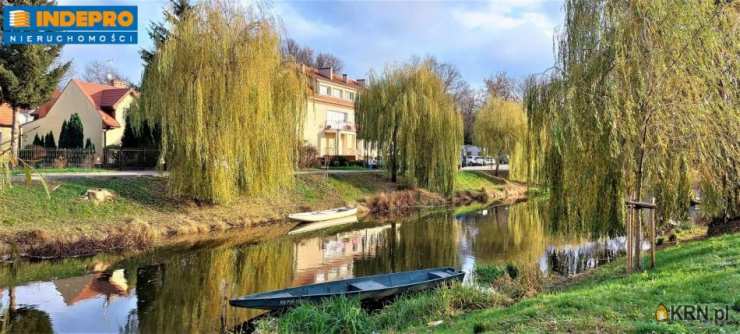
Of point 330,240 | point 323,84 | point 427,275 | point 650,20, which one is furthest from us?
point 323,84

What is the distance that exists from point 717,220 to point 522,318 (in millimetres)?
10205

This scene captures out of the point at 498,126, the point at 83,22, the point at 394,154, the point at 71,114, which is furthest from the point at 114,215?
the point at 498,126

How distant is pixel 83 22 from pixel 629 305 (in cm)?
1847

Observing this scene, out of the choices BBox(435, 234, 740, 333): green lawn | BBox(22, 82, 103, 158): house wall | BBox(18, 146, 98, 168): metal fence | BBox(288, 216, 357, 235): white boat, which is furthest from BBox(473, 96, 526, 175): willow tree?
BBox(435, 234, 740, 333): green lawn

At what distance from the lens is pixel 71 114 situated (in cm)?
3250

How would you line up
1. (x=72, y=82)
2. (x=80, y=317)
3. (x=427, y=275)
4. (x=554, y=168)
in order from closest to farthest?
(x=80, y=317) < (x=427, y=275) < (x=554, y=168) < (x=72, y=82)

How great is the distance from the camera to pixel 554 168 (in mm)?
12719

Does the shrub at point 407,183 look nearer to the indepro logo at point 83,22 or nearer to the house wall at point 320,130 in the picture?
the house wall at point 320,130

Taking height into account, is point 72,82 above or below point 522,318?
above

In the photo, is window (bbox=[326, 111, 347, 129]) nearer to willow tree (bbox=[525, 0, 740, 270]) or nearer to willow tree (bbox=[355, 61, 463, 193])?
willow tree (bbox=[355, 61, 463, 193])

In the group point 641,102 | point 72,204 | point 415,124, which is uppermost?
point 415,124

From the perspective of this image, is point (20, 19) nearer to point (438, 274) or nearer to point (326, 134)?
point (438, 274)

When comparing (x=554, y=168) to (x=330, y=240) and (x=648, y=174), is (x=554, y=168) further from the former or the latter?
(x=330, y=240)

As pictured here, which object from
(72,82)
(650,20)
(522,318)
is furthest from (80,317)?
(72,82)
